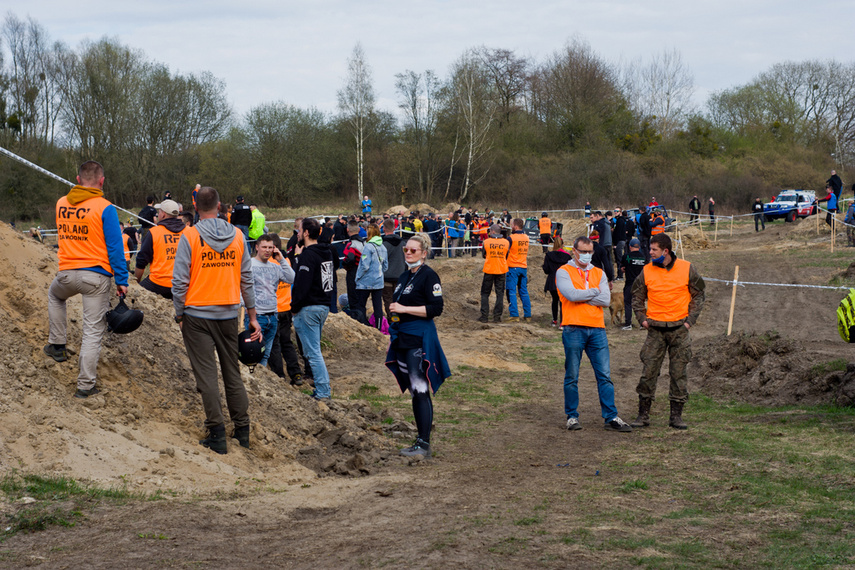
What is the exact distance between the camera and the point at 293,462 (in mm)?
6895

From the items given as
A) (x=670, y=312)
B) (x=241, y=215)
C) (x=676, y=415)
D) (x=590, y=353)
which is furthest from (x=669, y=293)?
(x=241, y=215)

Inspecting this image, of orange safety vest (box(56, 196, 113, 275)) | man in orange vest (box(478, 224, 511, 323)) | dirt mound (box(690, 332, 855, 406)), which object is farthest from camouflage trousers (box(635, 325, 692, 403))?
man in orange vest (box(478, 224, 511, 323))

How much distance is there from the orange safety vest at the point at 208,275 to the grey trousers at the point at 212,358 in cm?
19

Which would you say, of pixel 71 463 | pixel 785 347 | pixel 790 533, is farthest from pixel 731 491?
pixel 785 347

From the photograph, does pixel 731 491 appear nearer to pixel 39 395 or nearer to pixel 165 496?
pixel 165 496

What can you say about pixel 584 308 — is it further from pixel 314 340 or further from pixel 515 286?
pixel 515 286

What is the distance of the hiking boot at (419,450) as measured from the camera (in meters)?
7.18

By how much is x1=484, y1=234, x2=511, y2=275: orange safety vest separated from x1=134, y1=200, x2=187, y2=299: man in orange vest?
9299 mm

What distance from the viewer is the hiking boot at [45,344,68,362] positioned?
6.72 meters

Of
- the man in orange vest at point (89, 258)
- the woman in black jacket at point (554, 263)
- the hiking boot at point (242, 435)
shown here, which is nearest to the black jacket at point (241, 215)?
the woman in black jacket at point (554, 263)

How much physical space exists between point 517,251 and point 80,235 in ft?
40.3

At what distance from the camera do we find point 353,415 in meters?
8.61

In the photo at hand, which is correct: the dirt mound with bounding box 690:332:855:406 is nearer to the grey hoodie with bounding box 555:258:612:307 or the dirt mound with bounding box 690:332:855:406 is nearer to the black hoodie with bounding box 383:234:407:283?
the grey hoodie with bounding box 555:258:612:307

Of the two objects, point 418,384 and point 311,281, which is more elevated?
point 311,281
